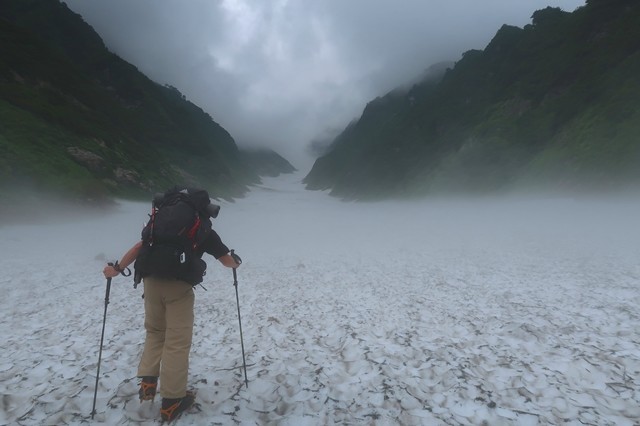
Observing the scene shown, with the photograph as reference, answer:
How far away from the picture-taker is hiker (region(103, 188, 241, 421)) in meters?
5.20

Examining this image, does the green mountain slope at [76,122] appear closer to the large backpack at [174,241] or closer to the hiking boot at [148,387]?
the hiking boot at [148,387]

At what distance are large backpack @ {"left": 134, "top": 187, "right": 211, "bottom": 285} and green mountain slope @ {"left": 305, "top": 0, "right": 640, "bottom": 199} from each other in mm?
59816

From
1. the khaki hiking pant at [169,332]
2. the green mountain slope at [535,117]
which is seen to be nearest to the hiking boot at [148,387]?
the khaki hiking pant at [169,332]

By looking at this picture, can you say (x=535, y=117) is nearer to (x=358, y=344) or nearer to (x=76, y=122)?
(x=358, y=344)

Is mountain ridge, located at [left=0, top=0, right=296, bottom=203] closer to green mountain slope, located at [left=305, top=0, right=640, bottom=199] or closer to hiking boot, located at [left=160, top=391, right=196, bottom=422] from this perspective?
hiking boot, located at [left=160, top=391, right=196, bottom=422]

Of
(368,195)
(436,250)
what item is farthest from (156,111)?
(436,250)

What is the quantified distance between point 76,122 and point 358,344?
2788 inches

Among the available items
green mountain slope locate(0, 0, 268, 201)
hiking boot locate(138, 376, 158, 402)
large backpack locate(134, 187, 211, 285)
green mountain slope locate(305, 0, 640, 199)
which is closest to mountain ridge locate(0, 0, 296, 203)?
green mountain slope locate(0, 0, 268, 201)

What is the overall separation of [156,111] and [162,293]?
146 meters

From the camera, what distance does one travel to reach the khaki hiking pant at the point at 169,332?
5289 mm

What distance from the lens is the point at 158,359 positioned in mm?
5707

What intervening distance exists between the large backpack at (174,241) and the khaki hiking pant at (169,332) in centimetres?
30

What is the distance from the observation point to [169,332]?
535cm

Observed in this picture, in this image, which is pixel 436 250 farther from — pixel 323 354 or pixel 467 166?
pixel 467 166
